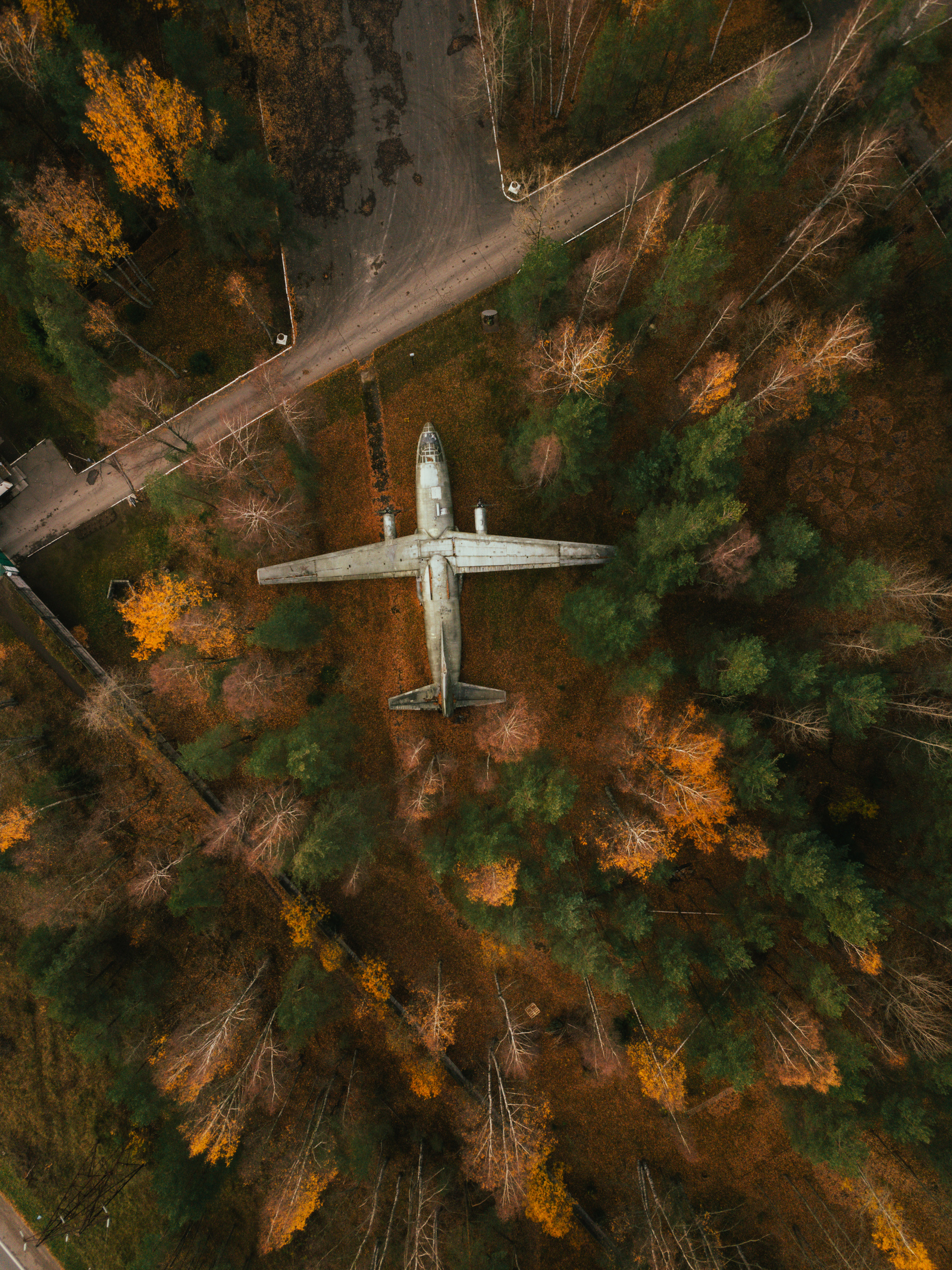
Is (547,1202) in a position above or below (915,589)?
below

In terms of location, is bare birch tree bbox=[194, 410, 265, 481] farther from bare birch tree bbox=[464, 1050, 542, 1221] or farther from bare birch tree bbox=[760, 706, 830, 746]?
bare birch tree bbox=[464, 1050, 542, 1221]

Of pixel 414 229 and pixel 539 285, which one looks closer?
pixel 539 285

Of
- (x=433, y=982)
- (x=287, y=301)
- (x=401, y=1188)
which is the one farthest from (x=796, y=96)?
(x=401, y=1188)

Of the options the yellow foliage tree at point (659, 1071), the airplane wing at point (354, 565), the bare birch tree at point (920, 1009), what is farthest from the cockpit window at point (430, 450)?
the bare birch tree at point (920, 1009)

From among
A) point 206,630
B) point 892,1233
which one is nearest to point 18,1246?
point 206,630

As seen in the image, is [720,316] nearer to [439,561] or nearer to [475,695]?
[439,561]

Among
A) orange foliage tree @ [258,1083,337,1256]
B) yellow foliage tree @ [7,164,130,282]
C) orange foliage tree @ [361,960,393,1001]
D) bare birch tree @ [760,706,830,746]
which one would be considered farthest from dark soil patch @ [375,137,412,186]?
orange foliage tree @ [258,1083,337,1256]

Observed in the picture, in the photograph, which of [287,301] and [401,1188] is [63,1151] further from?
[287,301]
